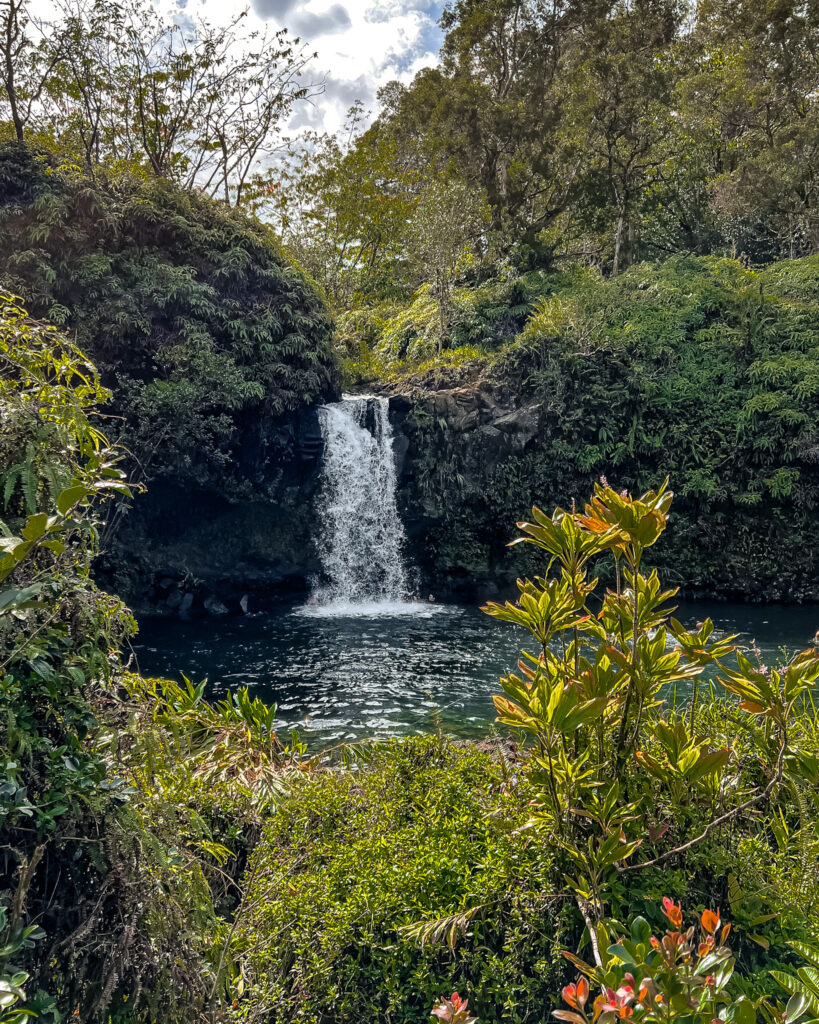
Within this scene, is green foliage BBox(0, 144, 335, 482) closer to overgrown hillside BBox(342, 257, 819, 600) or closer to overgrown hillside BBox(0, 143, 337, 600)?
overgrown hillside BBox(0, 143, 337, 600)

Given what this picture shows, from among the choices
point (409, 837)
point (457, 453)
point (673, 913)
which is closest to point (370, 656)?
point (457, 453)

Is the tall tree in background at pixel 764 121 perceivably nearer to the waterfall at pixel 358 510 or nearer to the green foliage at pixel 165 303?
the waterfall at pixel 358 510

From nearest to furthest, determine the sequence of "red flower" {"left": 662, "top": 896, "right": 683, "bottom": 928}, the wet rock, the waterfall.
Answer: "red flower" {"left": 662, "top": 896, "right": 683, "bottom": 928} → the wet rock → the waterfall

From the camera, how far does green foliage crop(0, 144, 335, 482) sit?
37.7 feet

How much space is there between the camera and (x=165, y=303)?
12.2 meters

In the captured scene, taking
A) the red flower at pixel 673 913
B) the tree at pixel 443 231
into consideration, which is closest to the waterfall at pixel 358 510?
the tree at pixel 443 231

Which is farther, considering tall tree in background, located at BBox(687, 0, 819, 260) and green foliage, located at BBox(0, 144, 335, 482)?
tall tree in background, located at BBox(687, 0, 819, 260)

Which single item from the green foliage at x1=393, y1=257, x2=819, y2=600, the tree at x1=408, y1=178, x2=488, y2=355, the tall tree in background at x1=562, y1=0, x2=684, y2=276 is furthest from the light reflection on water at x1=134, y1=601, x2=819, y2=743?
the tall tree in background at x1=562, y1=0, x2=684, y2=276

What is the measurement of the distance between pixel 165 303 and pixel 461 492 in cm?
713

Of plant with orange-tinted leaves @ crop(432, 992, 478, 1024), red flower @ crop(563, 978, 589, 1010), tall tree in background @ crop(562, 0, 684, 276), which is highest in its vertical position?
tall tree in background @ crop(562, 0, 684, 276)

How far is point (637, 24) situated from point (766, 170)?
7.42 meters

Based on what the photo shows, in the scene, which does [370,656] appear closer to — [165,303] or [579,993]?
[165,303]

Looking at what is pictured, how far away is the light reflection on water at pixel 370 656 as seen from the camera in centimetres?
717

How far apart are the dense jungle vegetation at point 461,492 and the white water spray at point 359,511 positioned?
3.10 ft
